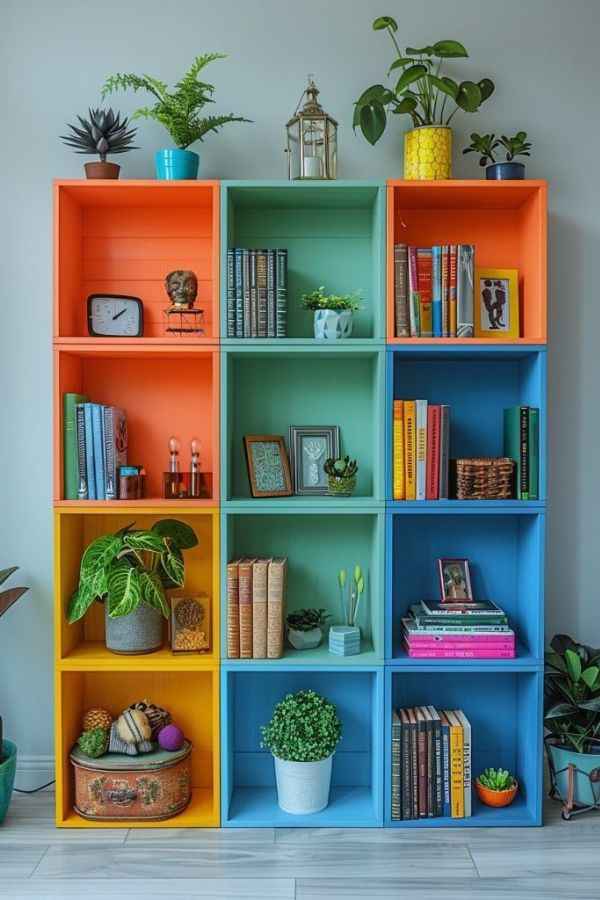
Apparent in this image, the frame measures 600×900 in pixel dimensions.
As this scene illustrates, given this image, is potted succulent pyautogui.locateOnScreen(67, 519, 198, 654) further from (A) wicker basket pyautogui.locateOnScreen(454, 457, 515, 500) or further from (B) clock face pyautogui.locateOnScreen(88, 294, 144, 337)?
(A) wicker basket pyautogui.locateOnScreen(454, 457, 515, 500)

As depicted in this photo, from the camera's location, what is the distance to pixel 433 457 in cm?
261

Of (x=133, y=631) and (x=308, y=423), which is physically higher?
(x=308, y=423)

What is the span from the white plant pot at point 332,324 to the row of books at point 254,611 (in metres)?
0.70

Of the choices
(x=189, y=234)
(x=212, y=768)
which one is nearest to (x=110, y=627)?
(x=212, y=768)

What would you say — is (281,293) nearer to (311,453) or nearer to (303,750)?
(311,453)

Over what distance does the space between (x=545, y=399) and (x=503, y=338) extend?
222mm

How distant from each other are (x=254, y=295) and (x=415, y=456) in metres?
0.67

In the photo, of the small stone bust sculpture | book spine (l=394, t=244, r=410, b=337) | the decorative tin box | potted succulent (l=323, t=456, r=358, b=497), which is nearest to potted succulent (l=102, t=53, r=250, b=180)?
the small stone bust sculpture

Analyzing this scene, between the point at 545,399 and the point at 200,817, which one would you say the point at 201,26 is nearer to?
the point at 545,399

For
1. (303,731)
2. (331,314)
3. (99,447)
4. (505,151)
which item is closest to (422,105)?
(505,151)

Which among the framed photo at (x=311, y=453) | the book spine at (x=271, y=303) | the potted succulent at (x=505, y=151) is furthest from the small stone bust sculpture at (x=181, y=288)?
the potted succulent at (x=505, y=151)

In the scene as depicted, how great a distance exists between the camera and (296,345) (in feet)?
8.52

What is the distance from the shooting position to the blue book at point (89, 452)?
2.64 meters

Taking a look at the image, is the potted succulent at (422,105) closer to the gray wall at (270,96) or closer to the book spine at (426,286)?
the gray wall at (270,96)
